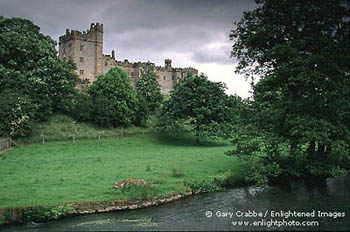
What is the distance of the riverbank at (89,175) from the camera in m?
20.5

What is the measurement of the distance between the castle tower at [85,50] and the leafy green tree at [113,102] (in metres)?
21.1

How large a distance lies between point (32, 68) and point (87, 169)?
28.5 metres

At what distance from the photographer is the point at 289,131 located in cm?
2581

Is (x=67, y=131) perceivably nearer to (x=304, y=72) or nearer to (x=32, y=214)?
(x=32, y=214)

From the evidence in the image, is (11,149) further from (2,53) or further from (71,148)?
(2,53)

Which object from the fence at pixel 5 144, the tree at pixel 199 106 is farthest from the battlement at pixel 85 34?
the fence at pixel 5 144

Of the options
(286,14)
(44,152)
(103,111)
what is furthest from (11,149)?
(286,14)

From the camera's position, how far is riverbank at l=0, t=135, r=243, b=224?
2053 centimetres

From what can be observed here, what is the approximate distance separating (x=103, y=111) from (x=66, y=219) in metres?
40.3

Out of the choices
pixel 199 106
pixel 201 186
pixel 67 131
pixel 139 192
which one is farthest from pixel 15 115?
pixel 201 186

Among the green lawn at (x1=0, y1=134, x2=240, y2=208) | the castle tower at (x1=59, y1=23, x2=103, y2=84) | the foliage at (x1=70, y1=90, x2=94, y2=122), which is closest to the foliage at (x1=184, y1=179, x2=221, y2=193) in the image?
the green lawn at (x1=0, y1=134, x2=240, y2=208)

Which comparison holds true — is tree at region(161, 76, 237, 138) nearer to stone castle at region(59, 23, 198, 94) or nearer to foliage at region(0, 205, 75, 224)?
stone castle at region(59, 23, 198, 94)

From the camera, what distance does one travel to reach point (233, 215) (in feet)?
63.1

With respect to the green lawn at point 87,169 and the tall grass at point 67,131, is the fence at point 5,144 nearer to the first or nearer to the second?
the green lawn at point 87,169
